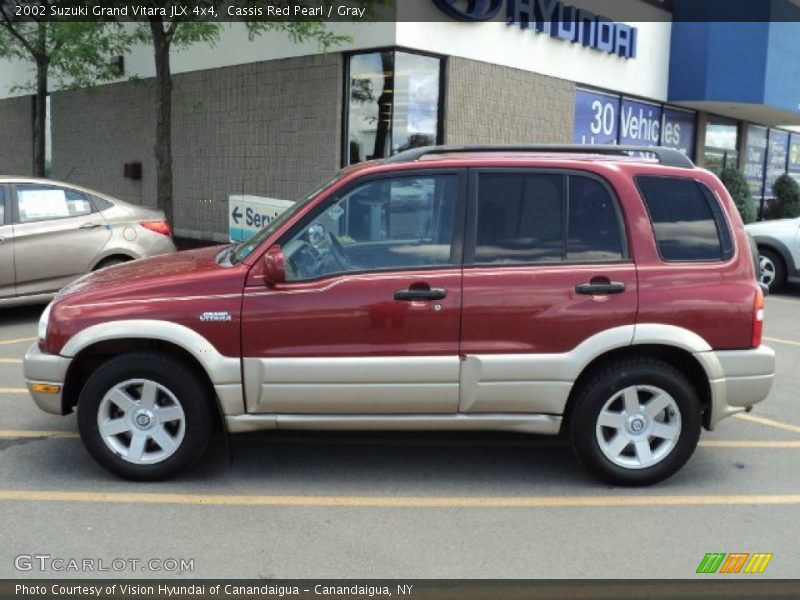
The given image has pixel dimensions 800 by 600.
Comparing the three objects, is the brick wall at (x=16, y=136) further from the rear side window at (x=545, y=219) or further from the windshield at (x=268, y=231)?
the rear side window at (x=545, y=219)

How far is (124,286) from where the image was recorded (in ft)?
14.5

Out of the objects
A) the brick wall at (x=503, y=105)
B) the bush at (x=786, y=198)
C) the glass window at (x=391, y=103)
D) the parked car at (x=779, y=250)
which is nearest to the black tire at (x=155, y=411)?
the glass window at (x=391, y=103)

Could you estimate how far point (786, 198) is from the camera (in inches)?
856

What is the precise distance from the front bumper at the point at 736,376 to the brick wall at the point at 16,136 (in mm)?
20858

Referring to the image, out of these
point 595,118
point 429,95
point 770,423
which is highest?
point 595,118

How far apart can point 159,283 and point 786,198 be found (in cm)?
2108

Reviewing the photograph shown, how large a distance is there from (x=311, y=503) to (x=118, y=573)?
43.0 inches

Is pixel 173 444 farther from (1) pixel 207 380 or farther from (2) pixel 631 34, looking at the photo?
(2) pixel 631 34

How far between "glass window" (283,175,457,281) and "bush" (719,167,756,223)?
53.0 ft

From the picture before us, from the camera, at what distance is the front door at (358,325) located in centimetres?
430

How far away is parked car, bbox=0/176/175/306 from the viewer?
27.2ft

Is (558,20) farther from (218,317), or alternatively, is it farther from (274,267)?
(218,317)

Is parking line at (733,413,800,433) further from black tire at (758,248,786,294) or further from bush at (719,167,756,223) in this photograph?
bush at (719,167,756,223)

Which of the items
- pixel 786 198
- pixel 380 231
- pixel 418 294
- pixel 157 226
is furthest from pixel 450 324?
pixel 786 198
